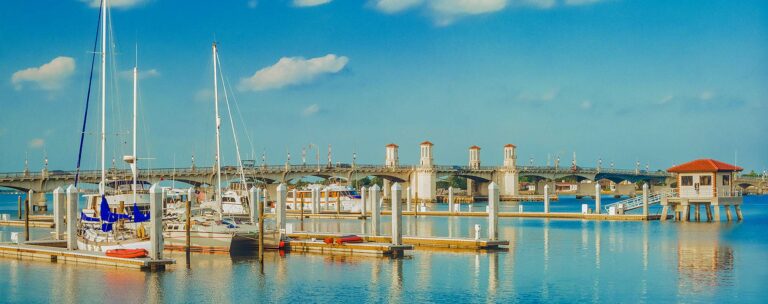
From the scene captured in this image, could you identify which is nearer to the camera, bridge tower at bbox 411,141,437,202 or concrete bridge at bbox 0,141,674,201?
concrete bridge at bbox 0,141,674,201

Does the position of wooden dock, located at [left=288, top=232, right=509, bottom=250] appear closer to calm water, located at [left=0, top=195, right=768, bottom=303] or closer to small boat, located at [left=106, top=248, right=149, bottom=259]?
calm water, located at [left=0, top=195, right=768, bottom=303]

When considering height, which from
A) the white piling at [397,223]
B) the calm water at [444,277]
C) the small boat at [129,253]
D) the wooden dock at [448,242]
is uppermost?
the white piling at [397,223]

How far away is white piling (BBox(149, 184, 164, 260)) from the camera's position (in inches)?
1608

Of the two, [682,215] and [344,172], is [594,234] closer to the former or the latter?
[682,215]

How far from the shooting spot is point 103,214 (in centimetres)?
4656

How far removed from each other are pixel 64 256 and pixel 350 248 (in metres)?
14.9

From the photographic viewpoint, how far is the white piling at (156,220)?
40.8 metres

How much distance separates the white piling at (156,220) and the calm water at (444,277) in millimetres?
1225

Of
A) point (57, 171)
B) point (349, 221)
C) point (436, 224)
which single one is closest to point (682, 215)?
point (436, 224)

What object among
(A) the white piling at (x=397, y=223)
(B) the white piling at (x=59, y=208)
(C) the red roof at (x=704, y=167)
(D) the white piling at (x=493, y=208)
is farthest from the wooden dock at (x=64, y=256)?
(C) the red roof at (x=704, y=167)

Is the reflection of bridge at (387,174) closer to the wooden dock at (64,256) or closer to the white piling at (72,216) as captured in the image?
the wooden dock at (64,256)

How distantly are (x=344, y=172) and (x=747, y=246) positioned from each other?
92.0 m

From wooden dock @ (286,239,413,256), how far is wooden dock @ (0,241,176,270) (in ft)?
33.1

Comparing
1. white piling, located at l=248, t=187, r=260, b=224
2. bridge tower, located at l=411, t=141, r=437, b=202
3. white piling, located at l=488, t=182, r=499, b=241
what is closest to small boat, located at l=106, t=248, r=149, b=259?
white piling, located at l=488, t=182, r=499, b=241
